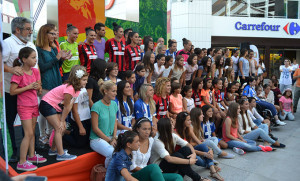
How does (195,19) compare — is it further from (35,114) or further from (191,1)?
(35,114)

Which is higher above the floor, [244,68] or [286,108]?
[244,68]

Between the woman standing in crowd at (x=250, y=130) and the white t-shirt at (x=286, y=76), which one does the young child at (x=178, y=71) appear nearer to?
the woman standing in crowd at (x=250, y=130)

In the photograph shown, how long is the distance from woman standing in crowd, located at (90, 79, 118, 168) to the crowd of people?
0.04ft

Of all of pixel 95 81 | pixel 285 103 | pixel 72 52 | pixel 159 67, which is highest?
pixel 72 52

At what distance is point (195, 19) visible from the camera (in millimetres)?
15062

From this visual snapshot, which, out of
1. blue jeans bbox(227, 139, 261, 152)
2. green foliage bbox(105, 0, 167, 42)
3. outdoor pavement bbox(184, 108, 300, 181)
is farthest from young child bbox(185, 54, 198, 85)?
green foliage bbox(105, 0, 167, 42)

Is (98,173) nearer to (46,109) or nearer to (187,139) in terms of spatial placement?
(46,109)

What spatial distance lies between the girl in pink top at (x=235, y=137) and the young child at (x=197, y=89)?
82 cm

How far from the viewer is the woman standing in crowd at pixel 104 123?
372 centimetres

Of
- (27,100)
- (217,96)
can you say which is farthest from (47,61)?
(217,96)

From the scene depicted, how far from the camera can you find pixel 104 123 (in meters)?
3.86

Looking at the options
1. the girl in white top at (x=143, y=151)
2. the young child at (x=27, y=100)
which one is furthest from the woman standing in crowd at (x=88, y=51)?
the girl in white top at (x=143, y=151)

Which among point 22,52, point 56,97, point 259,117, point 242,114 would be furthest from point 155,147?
point 259,117

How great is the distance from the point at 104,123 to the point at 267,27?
15.4 m
